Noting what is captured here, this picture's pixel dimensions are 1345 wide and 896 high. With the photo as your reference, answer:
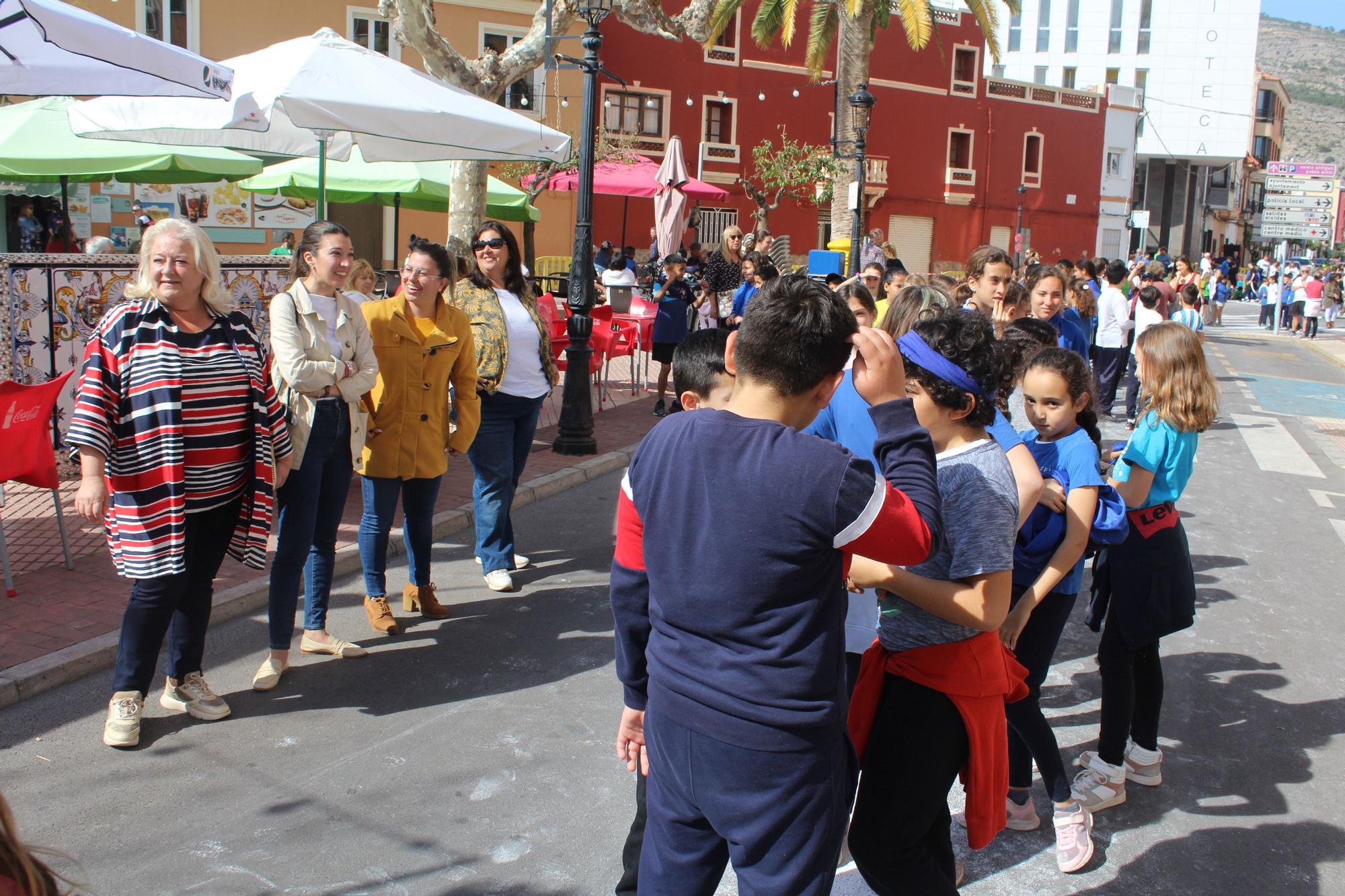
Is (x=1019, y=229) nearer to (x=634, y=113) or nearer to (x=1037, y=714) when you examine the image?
(x=634, y=113)

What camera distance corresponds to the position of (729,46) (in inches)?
1388

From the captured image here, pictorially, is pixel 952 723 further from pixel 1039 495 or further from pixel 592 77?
pixel 592 77

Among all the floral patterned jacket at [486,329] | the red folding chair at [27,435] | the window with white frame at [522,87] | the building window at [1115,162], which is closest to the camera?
the red folding chair at [27,435]

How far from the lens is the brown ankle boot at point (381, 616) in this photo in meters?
5.27

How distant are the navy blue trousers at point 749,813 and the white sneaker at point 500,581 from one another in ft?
12.8

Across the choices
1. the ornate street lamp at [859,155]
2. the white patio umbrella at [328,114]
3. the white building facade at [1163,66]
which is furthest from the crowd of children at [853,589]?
the white building facade at [1163,66]

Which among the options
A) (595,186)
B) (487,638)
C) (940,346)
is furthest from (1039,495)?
(595,186)

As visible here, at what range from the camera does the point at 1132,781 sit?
13.1 feet

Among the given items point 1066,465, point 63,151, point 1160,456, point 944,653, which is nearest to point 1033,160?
point 63,151

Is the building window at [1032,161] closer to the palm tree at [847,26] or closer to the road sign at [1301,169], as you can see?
the road sign at [1301,169]

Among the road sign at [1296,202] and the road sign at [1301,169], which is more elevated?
the road sign at [1301,169]

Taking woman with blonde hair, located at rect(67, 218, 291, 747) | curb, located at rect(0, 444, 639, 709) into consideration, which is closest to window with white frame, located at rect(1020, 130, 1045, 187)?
curb, located at rect(0, 444, 639, 709)

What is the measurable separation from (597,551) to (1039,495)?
14.4 ft

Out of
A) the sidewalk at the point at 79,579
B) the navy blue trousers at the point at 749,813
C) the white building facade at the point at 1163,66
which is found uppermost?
the white building facade at the point at 1163,66
